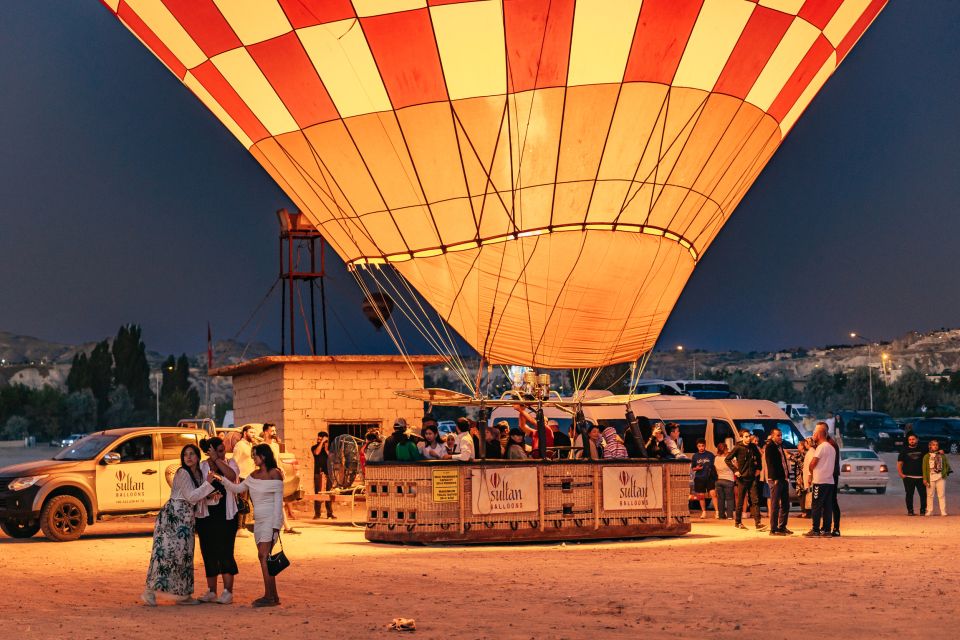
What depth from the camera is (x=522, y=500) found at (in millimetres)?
15711

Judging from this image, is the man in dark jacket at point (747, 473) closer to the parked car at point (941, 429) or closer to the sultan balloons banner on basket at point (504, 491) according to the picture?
the sultan balloons banner on basket at point (504, 491)

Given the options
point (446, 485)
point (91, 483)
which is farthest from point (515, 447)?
point (91, 483)

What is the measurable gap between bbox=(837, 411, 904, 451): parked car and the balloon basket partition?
112 feet

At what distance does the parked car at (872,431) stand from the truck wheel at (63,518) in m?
36.4

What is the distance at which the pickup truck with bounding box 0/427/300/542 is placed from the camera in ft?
57.9

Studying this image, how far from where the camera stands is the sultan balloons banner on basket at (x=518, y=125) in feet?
49.3

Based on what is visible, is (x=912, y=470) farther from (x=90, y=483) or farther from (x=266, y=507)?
(x=266, y=507)

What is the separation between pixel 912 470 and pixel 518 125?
1032cm

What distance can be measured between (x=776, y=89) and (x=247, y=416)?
14.8 metres

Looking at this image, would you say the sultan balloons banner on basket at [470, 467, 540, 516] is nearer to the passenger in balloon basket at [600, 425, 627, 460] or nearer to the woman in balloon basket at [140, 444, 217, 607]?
the passenger in balloon basket at [600, 425, 627, 460]

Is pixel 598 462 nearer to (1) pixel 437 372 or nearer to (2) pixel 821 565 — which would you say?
(2) pixel 821 565

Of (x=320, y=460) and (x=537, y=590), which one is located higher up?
(x=320, y=460)

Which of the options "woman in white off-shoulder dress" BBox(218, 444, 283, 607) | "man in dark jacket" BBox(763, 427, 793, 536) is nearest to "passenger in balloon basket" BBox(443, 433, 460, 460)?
"man in dark jacket" BBox(763, 427, 793, 536)

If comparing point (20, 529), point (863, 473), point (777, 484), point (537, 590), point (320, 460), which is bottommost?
point (537, 590)
